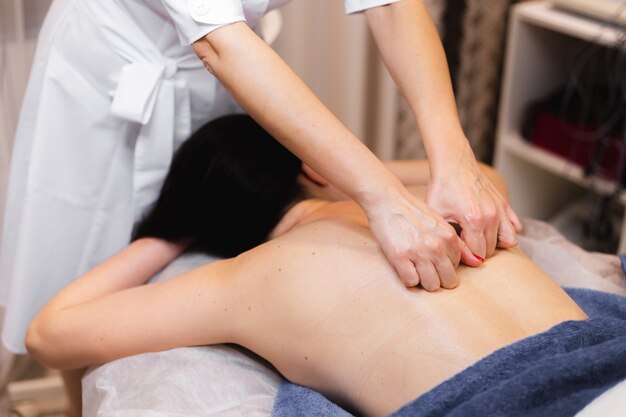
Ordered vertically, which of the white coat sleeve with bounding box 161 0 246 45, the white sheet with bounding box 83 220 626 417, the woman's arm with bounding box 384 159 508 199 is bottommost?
the white sheet with bounding box 83 220 626 417

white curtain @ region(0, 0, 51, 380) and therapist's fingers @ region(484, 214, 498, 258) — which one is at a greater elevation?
white curtain @ region(0, 0, 51, 380)

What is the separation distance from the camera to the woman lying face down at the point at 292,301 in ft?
3.83

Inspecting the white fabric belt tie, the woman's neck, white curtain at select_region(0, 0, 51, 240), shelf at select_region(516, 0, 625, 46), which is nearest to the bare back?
the woman's neck

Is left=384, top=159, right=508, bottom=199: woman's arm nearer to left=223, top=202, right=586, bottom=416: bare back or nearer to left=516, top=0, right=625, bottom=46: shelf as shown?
left=223, top=202, right=586, bottom=416: bare back

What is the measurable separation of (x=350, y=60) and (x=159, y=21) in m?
1.06

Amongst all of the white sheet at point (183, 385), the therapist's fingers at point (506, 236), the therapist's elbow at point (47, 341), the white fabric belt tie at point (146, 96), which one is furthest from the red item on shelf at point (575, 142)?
the therapist's elbow at point (47, 341)

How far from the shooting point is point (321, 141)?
4.09 ft

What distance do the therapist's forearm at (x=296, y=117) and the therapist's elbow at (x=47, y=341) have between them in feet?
1.69

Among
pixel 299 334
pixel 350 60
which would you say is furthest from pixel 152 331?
pixel 350 60

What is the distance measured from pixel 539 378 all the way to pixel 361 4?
0.83m

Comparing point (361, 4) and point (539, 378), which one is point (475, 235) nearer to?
point (539, 378)

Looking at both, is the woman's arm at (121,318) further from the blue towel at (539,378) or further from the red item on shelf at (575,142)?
the red item on shelf at (575,142)

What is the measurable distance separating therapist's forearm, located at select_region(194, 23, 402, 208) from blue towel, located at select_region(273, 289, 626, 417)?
0.98 feet

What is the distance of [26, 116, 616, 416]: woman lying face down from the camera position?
3.83 feet
